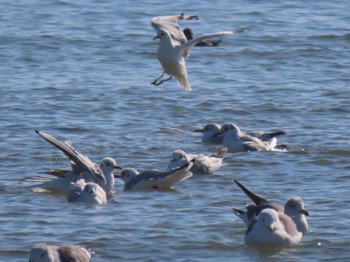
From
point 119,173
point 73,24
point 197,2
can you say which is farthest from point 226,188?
point 197,2

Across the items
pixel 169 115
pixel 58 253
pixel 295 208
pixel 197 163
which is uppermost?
pixel 58 253

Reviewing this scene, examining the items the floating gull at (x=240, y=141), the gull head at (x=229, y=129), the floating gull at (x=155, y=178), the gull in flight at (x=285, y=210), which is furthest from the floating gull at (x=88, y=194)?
the gull head at (x=229, y=129)

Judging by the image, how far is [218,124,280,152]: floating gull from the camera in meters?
16.0

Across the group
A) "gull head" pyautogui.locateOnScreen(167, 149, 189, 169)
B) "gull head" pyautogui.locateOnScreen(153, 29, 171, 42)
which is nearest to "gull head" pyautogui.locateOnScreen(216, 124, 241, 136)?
"gull head" pyautogui.locateOnScreen(153, 29, 171, 42)

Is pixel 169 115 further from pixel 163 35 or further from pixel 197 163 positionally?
pixel 197 163

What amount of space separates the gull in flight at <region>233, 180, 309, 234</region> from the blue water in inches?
5.8

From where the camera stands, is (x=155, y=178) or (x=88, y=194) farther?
(x=155, y=178)

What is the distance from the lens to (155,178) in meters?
13.9

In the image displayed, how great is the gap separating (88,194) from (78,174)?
0.98 m

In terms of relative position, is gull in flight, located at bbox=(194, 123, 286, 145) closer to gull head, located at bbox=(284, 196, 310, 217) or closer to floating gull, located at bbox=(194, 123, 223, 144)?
floating gull, located at bbox=(194, 123, 223, 144)

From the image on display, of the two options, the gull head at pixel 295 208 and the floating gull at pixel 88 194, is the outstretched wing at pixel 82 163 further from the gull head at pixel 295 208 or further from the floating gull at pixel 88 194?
the gull head at pixel 295 208

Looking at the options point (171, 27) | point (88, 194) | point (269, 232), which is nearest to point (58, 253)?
point (269, 232)

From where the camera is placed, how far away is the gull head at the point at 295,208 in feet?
39.8

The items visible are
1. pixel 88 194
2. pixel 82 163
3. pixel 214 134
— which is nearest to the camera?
pixel 88 194
